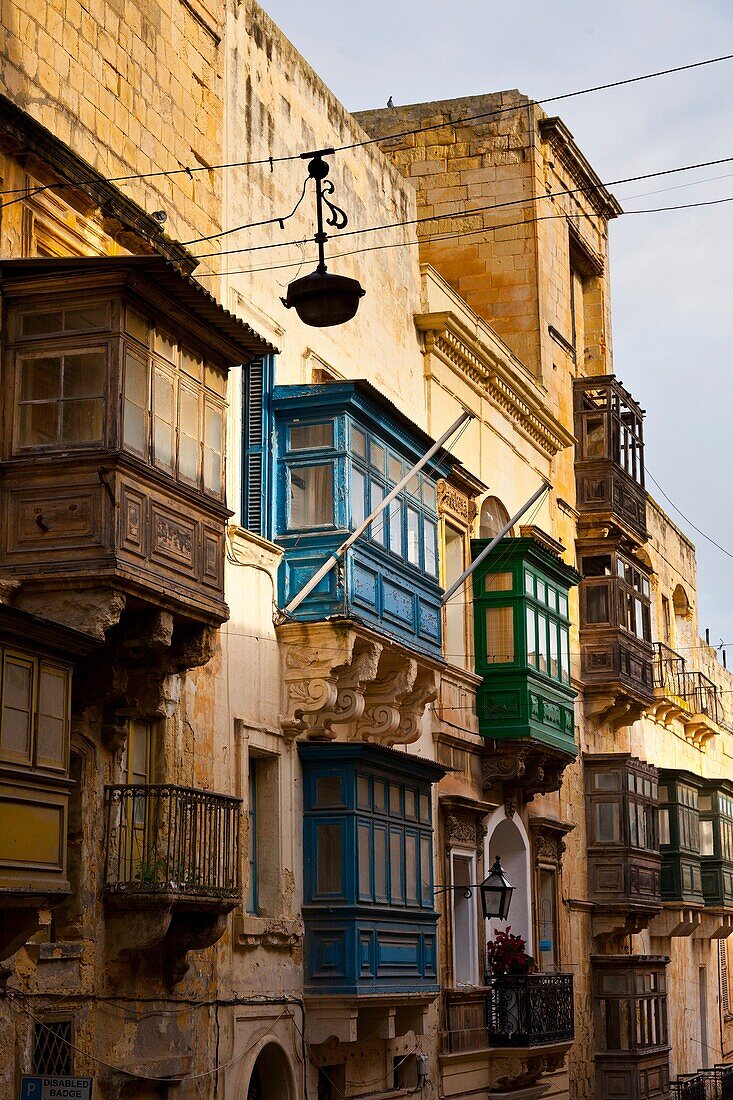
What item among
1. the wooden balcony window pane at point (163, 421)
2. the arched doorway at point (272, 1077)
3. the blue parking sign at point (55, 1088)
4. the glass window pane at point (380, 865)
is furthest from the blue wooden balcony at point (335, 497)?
the blue parking sign at point (55, 1088)

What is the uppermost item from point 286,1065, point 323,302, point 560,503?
point 560,503

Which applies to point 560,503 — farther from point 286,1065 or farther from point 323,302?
point 323,302

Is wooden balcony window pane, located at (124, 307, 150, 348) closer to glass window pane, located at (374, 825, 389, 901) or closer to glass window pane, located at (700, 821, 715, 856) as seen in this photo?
glass window pane, located at (374, 825, 389, 901)

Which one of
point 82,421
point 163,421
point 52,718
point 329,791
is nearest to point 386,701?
point 329,791

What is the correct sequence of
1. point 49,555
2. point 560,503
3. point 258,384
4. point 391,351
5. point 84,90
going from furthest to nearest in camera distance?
point 560,503 < point 391,351 < point 258,384 < point 84,90 < point 49,555

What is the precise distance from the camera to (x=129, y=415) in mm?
13570

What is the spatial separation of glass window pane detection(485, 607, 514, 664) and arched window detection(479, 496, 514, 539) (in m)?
1.73

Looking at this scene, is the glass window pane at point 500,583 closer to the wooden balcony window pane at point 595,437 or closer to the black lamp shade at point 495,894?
the black lamp shade at point 495,894

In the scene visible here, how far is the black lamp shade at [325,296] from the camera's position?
13609mm

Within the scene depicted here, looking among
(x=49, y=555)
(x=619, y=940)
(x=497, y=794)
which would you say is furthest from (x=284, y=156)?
(x=619, y=940)

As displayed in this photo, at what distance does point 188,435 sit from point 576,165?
1852 cm

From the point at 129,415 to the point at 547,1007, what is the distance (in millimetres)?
13066

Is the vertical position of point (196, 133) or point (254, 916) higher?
point (196, 133)

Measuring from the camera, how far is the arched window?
1019 inches
